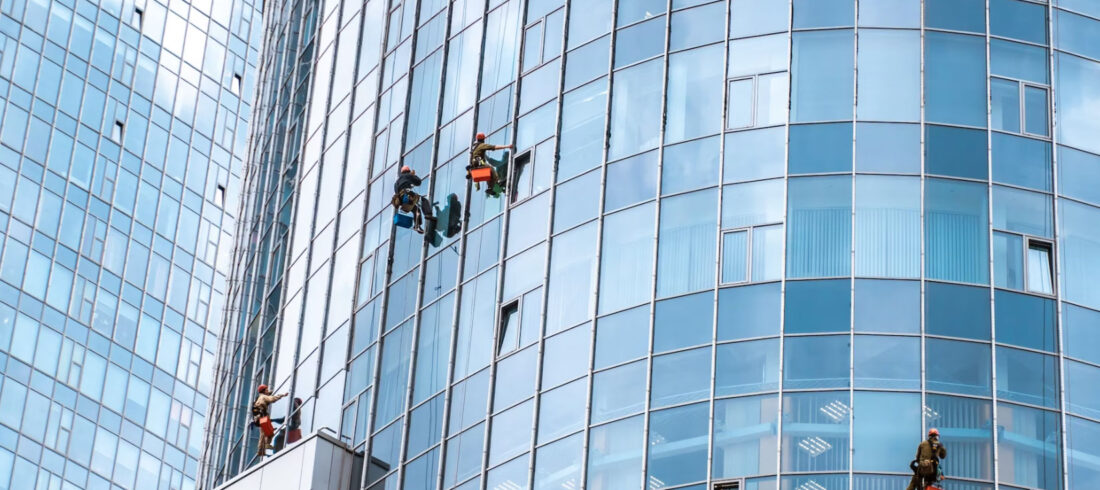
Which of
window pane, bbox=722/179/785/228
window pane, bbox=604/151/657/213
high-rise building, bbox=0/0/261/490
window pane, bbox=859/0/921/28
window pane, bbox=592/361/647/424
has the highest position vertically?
high-rise building, bbox=0/0/261/490

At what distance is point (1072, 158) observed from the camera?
44.1 metres

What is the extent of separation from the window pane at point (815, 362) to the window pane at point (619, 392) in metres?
3.00

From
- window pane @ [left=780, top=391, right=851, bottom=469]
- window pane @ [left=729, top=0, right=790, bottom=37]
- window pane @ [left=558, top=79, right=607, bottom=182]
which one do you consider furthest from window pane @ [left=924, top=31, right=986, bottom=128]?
window pane @ [left=558, top=79, right=607, bottom=182]

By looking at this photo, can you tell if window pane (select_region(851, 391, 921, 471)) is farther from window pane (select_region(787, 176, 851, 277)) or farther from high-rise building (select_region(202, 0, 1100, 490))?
window pane (select_region(787, 176, 851, 277))

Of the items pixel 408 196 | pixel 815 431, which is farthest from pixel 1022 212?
pixel 408 196

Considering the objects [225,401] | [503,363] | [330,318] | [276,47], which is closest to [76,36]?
[276,47]

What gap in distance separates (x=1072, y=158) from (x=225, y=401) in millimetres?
27241

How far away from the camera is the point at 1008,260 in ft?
140

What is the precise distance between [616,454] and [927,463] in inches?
250

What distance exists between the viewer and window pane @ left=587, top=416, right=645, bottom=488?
4159cm

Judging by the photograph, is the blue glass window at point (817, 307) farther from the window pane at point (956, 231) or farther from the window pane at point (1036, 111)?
the window pane at point (1036, 111)

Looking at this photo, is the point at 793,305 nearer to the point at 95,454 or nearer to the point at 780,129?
the point at 780,129

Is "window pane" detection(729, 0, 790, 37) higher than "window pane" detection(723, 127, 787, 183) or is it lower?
higher

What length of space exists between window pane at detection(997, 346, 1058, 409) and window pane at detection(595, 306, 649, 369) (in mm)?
7059
